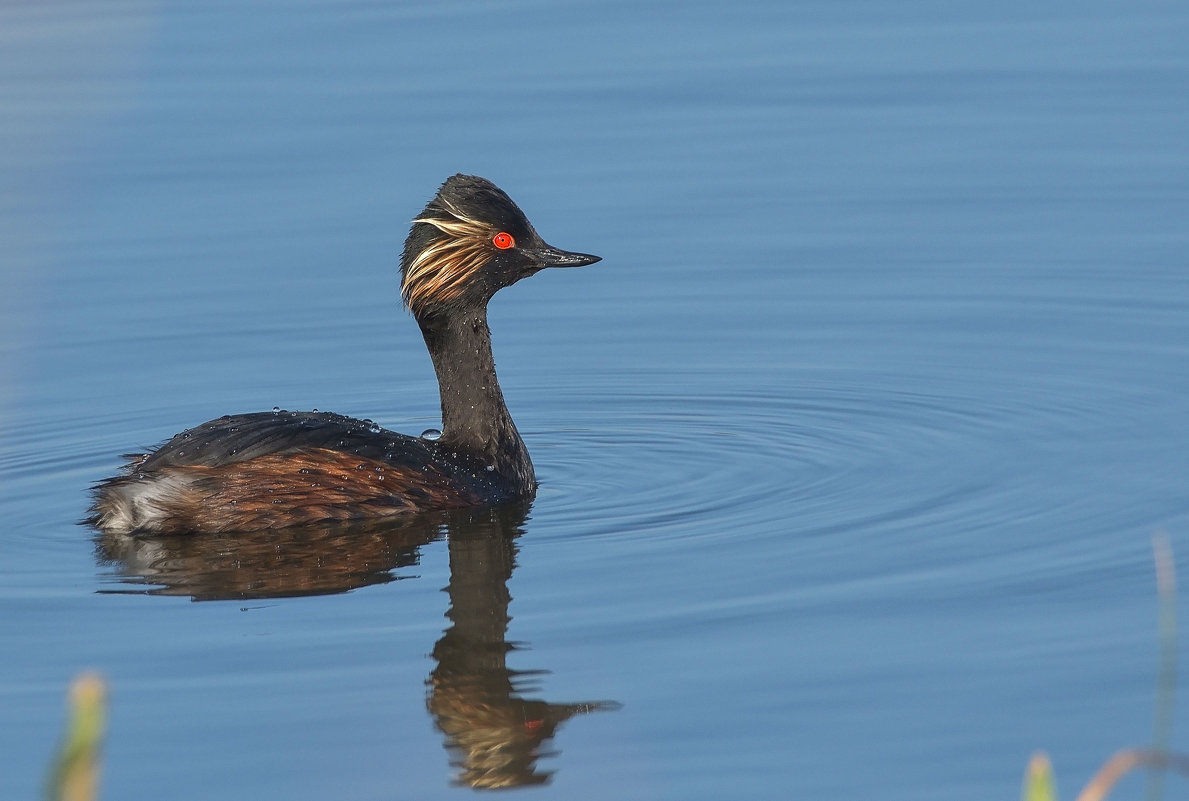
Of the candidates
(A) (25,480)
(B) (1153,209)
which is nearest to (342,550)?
(A) (25,480)

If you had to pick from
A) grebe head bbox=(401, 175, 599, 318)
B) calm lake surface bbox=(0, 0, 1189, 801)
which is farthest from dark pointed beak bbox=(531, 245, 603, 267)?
calm lake surface bbox=(0, 0, 1189, 801)

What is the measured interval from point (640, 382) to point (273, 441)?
2.71 metres

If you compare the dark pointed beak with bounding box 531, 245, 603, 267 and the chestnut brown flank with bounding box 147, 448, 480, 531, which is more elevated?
the dark pointed beak with bounding box 531, 245, 603, 267

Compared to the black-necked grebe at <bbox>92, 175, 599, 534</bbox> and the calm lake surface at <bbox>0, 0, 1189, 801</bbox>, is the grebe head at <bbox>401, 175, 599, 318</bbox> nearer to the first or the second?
the black-necked grebe at <bbox>92, 175, 599, 534</bbox>

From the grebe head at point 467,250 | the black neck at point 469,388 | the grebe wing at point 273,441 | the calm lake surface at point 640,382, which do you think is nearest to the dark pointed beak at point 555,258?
the grebe head at point 467,250

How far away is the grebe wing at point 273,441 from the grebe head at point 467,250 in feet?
2.89

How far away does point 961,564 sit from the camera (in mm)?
7430

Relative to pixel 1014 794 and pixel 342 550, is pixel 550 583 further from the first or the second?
pixel 1014 794

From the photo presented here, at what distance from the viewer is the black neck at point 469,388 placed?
30.3 ft

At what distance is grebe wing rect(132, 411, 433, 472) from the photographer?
830 cm

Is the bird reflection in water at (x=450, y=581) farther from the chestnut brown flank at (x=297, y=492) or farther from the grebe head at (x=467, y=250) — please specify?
the grebe head at (x=467, y=250)

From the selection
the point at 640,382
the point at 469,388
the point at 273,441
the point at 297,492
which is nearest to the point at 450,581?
the point at 297,492

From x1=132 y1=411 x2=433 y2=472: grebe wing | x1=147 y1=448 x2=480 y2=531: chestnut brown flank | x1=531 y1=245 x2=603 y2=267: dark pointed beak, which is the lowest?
x1=147 y1=448 x2=480 y2=531: chestnut brown flank

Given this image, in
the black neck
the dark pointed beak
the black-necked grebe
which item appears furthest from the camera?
the dark pointed beak
